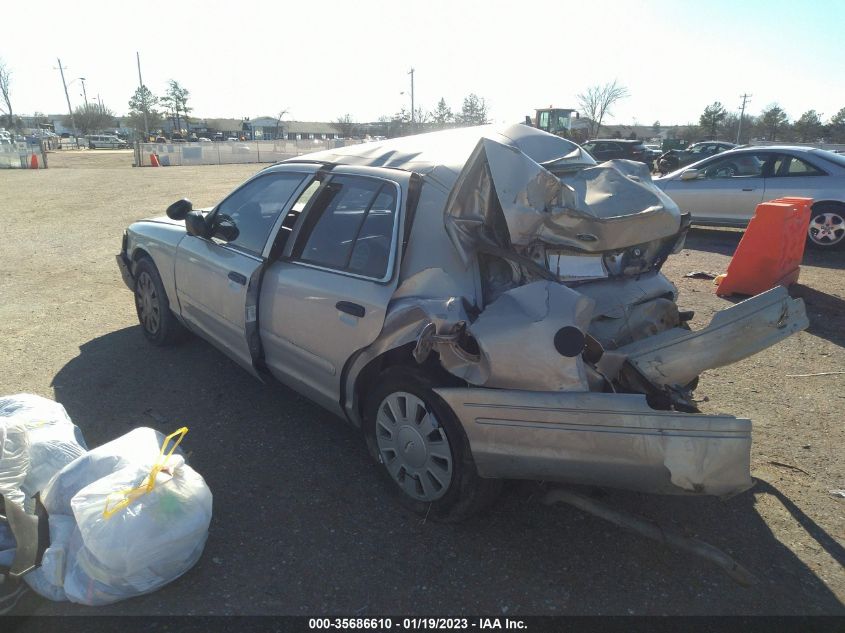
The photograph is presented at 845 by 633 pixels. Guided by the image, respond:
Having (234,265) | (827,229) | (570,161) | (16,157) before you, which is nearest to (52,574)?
(234,265)

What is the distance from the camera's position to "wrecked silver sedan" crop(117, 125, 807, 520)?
2.39 meters

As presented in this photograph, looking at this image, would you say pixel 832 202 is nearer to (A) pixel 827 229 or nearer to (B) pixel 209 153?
(A) pixel 827 229

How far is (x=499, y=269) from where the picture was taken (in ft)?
9.50

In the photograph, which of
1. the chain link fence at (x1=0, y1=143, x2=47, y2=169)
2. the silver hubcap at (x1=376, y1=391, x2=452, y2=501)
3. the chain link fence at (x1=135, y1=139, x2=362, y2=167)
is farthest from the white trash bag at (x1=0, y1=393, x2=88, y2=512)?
the chain link fence at (x1=0, y1=143, x2=47, y2=169)

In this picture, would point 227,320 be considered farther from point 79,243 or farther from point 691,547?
point 79,243

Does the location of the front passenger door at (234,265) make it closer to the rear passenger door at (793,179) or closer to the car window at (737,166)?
the rear passenger door at (793,179)

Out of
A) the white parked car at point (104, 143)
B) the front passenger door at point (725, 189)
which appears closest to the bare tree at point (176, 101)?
the white parked car at point (104, 143)

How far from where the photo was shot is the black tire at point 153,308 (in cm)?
493

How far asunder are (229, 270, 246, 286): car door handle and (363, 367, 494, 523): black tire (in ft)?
4.20

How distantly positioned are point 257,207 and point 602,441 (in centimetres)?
284

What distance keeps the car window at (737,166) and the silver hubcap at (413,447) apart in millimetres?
8963

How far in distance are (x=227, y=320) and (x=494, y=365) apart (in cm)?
219

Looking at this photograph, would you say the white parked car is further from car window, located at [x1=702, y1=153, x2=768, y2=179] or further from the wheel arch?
the wheel arch

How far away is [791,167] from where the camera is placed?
912cm
